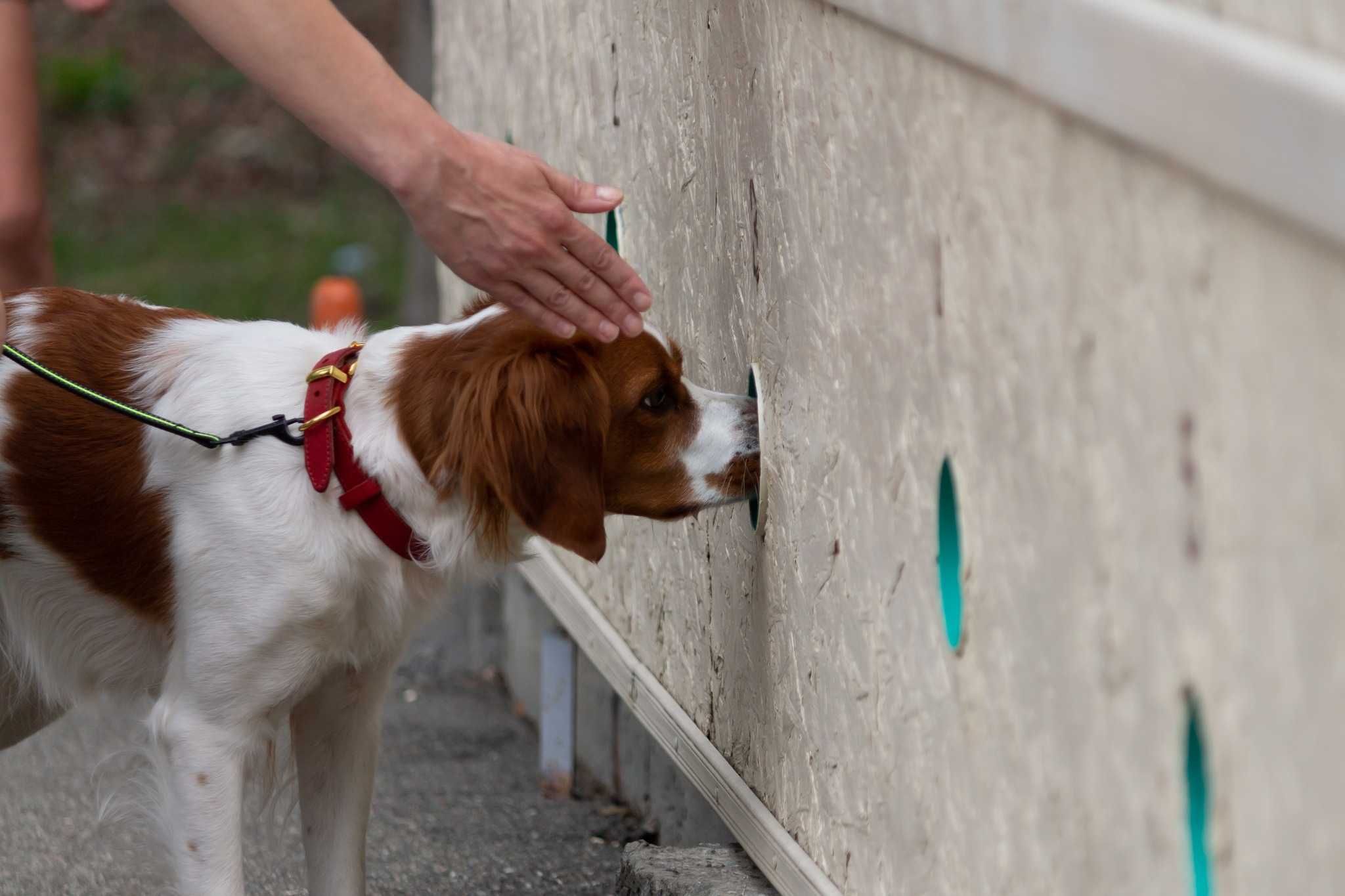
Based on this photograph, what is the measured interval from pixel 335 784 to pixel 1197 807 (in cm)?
207

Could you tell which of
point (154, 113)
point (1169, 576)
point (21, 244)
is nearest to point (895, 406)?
point (1169, 576)

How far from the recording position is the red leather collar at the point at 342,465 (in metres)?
2.64

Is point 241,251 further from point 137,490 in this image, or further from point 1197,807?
point 1197,807

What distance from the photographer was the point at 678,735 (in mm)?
3422

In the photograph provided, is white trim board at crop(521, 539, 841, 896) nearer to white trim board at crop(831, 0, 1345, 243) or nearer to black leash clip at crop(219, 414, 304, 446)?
black leash clip at crop(219, 414, 304, 446)

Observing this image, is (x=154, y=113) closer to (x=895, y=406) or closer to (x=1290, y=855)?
(x=895, y=406)

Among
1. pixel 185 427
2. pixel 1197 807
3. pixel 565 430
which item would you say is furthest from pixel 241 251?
pixel 1197 807

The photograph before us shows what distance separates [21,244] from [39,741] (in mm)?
1466

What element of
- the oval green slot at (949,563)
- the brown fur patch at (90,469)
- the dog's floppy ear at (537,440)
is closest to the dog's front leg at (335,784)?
the brown fur patch at (90,469)

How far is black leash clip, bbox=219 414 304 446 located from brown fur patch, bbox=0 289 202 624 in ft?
0.71

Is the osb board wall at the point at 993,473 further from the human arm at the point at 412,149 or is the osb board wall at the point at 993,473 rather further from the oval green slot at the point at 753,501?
the human arm at the point at 412,149

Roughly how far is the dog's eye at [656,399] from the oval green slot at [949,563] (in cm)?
79

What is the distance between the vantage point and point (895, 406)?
2.19 meters

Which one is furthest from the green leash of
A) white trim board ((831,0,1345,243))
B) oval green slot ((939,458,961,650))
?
white trim board ((831,0,1345,243))
